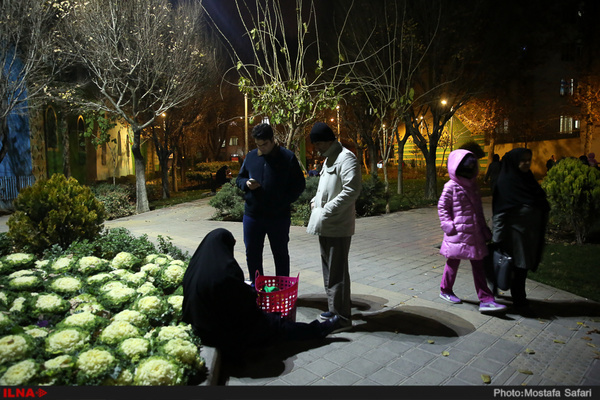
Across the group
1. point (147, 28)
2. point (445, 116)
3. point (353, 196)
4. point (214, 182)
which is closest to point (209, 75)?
point (147, 28)

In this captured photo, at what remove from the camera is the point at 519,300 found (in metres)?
4.59

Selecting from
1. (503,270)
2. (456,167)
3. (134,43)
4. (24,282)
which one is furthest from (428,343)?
(134,43)

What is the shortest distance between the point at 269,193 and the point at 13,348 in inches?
101

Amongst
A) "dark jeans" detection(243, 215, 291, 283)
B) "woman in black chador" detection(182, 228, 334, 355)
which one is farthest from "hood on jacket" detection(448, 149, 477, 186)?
"woman in black chador" detection(182, 228, 334, 355)

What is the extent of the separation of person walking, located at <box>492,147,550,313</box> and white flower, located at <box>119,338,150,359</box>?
3.68 m

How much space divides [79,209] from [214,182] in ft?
67.8

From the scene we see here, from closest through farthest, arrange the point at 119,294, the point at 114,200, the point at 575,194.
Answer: the point at 119,294
the point at 575,194
the point at 114,200

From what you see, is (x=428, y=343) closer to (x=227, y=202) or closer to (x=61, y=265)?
(x=61, y=265)

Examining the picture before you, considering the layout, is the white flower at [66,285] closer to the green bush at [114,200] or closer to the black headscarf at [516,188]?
the black headscarf at [516,188]

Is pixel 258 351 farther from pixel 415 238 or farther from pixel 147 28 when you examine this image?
pixel 147 28

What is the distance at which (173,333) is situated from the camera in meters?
3.35

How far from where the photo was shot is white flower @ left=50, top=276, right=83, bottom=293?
418 cm

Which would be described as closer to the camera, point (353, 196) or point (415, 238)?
point (353, 196)

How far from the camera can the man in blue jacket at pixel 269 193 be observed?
444 cm
